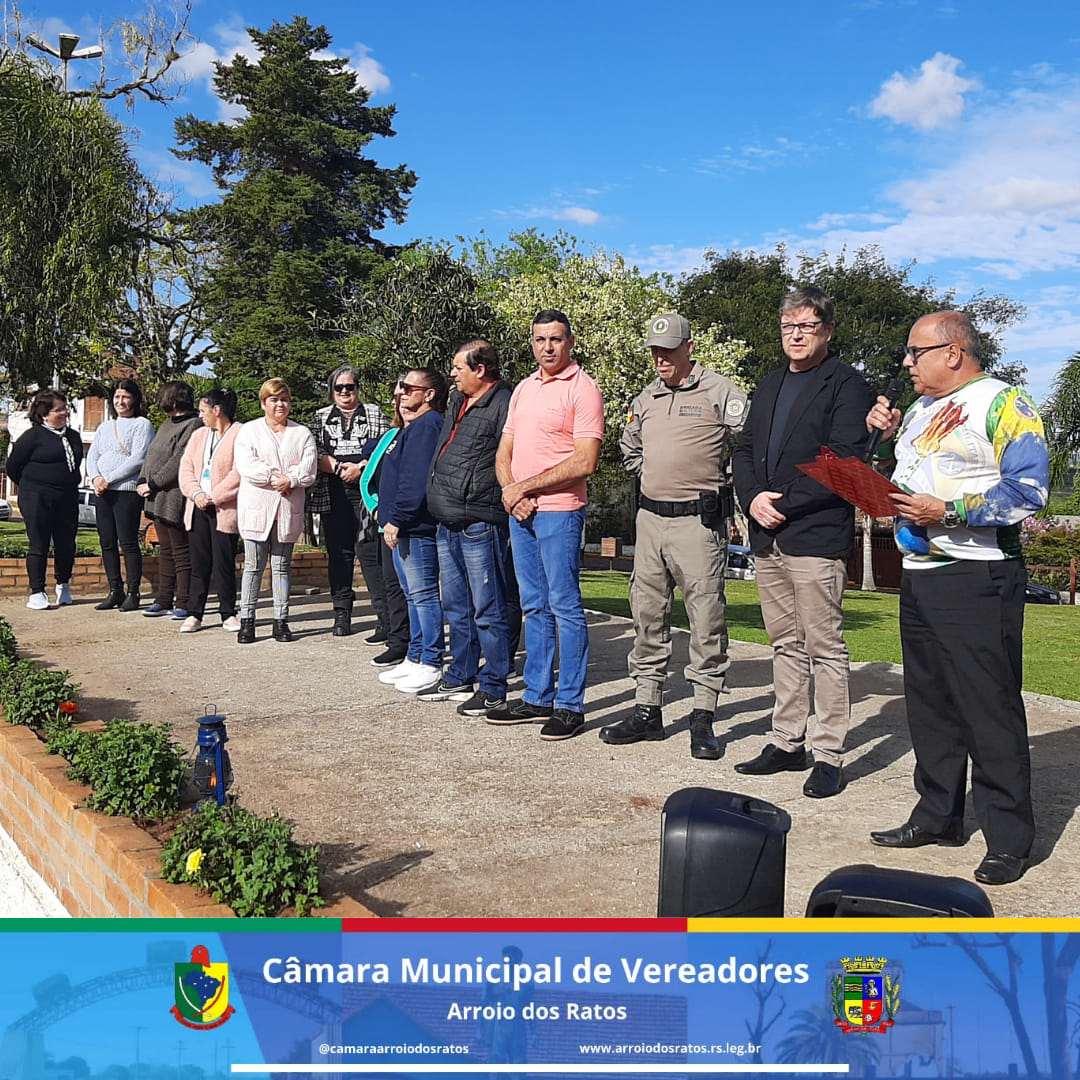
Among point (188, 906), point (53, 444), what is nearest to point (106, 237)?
point (53, 444)

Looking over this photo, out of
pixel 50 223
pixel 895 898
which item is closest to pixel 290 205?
pixel 50 223

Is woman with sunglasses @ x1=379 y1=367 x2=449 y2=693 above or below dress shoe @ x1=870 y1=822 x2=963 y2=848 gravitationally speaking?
above

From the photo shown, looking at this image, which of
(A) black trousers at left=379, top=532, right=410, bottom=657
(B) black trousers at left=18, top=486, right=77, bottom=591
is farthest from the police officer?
(B) black trousers at left=18, top=486, right=77, bottom=591

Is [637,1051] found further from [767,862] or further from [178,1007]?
[178,1007]

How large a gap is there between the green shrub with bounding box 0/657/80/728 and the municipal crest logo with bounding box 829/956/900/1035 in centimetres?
443

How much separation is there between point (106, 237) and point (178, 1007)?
18.5 metres

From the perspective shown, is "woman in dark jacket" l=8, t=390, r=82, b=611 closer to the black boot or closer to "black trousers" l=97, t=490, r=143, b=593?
"black trousers" l=97, t=490, r=143, b=593

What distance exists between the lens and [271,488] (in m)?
9.02

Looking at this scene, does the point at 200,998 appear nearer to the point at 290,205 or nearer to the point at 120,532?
the point at 120,532

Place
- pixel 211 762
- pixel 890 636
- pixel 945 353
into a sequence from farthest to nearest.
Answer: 1. pixel 890 636
2. pixel 211 762
3. pixel 945 353

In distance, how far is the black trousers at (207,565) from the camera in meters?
9.65

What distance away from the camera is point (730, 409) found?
558 cm

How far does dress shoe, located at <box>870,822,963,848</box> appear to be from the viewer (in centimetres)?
416

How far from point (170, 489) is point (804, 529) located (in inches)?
270
